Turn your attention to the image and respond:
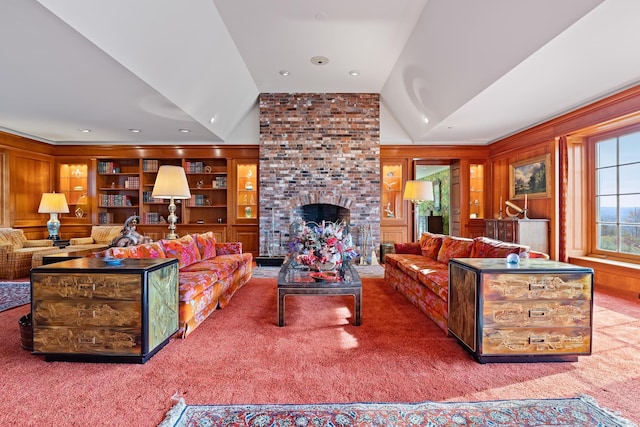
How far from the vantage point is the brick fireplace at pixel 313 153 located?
6848 mm

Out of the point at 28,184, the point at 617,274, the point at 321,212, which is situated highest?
the point at 28,184

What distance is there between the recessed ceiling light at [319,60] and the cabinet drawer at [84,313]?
433cm

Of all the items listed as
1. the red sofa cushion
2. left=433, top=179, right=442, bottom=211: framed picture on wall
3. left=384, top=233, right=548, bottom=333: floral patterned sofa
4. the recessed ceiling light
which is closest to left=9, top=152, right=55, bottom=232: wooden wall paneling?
the recessed ceiling light

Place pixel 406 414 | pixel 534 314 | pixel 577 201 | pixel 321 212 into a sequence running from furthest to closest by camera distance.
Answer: pixel 321 212
pixel 577 201
pixel 534 314
pixel 406 414

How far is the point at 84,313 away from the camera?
2.32 meters

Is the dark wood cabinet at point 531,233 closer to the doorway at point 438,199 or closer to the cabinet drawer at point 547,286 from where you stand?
the cabinet drawer at point 547,286

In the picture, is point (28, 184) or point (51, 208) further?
point (28, 184)

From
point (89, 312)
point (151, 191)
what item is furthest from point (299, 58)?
point (151, 191)

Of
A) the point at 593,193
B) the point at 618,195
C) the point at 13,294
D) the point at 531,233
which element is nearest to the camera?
the point at 13,294

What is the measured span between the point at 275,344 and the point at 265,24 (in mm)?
3824

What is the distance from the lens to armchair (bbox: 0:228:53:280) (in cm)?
525

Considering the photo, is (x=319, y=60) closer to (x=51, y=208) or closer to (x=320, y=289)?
(x=320, y=289)

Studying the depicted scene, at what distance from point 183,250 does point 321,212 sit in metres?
3.94

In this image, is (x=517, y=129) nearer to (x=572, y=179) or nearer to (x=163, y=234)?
(x=572, y=179)
